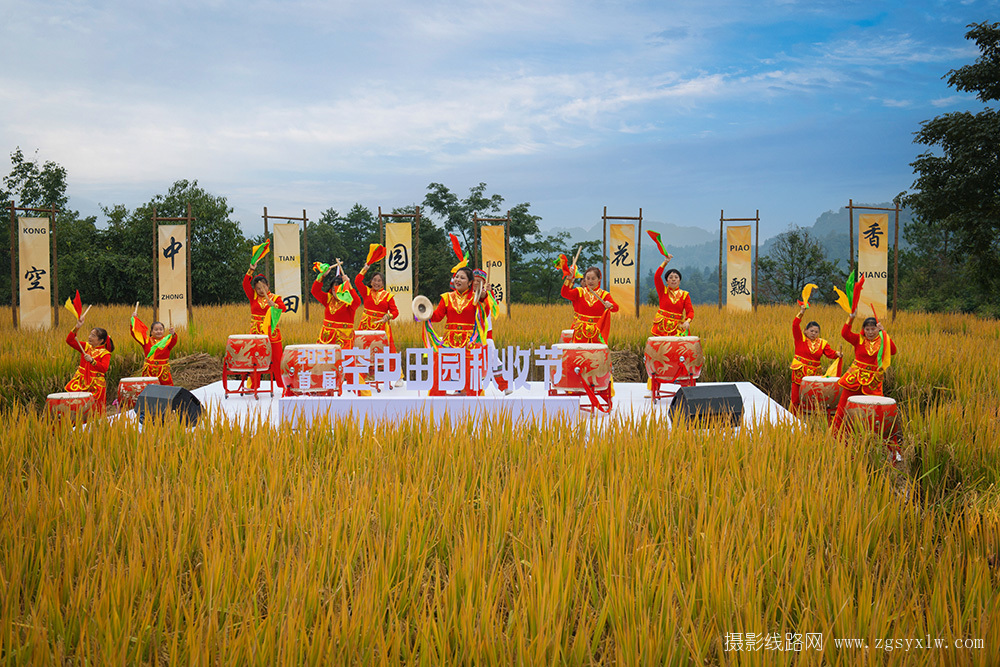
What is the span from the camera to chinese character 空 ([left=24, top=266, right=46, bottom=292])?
11273 mm

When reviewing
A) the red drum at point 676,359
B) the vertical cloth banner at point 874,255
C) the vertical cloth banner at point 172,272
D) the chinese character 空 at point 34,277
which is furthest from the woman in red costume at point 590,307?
the chinese character 空 at point 34,277

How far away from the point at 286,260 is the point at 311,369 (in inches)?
272

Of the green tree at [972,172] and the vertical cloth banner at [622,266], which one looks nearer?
the vertical cloth banner at [622,266]

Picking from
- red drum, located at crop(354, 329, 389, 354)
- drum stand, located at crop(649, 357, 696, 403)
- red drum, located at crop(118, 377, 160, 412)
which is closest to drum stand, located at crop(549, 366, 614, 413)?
drum stand, located at crop(649, 357, 696, 403)

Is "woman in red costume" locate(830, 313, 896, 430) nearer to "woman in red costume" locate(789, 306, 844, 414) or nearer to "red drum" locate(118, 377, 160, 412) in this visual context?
"woman in red costume" locate(789, 306, 844, 414)

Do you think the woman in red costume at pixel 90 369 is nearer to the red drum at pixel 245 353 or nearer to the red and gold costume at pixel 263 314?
the red drum at pixel 245 353

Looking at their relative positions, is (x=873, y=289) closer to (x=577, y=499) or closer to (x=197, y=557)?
(x=577, y=499)

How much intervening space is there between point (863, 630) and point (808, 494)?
92 cm

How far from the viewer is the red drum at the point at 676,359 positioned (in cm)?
662

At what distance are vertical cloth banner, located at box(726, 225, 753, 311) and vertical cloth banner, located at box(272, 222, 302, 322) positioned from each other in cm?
1039

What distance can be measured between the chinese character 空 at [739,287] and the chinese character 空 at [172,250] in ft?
41.6

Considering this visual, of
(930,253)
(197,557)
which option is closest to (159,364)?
(197,557)

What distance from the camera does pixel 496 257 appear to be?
12.8 m

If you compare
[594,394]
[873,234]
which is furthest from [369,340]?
[873,234]
